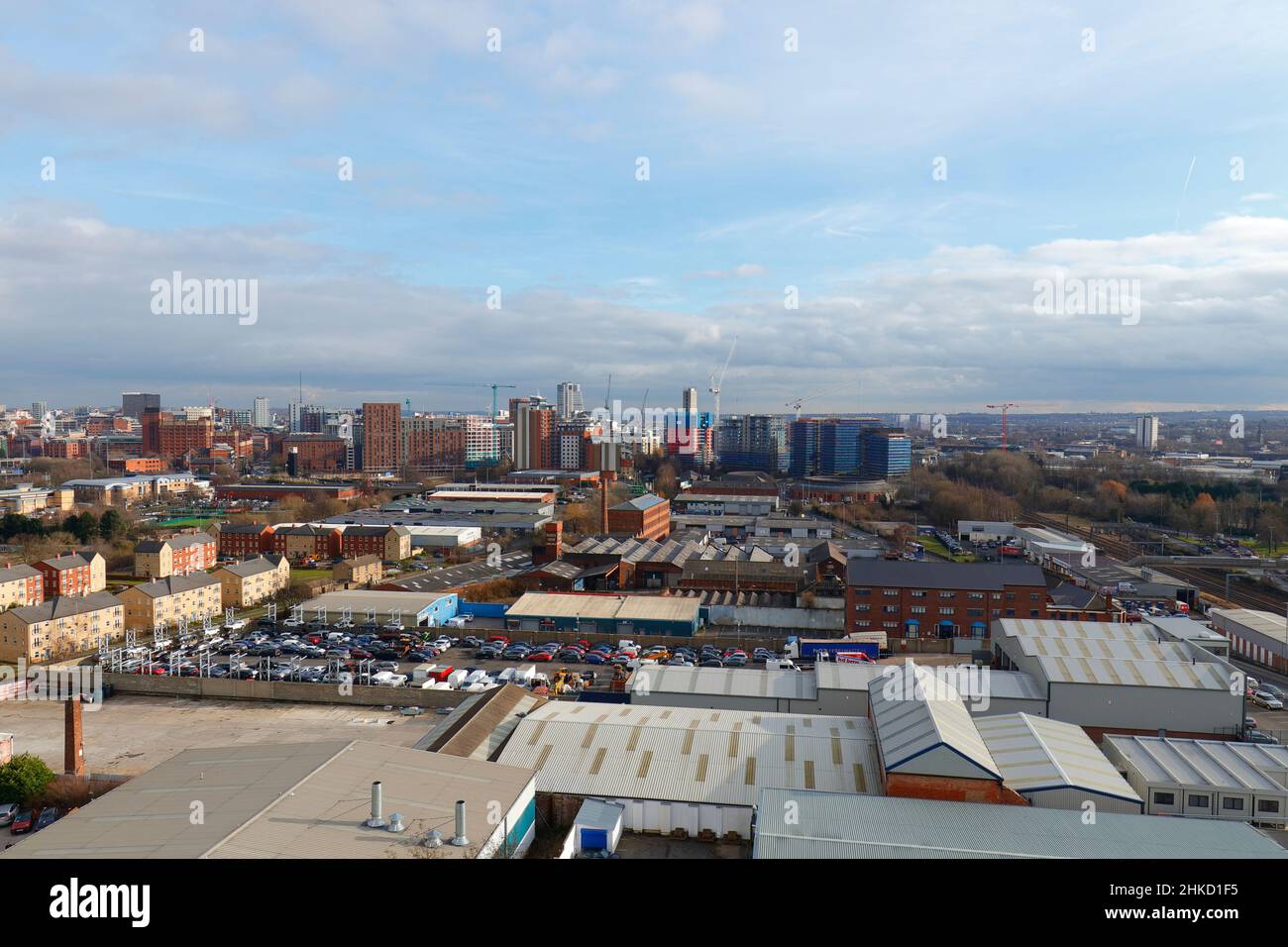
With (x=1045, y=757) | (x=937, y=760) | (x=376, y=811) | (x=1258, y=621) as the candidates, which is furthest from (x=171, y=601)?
(x=1258, y=621)

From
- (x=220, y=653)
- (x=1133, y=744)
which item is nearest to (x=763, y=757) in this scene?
(x=1133, y=744)

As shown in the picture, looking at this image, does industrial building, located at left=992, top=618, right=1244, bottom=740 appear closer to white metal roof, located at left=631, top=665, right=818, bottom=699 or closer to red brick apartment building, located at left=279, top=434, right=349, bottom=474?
white metal roof, located at left=631, top=665, right=818, bottom=699

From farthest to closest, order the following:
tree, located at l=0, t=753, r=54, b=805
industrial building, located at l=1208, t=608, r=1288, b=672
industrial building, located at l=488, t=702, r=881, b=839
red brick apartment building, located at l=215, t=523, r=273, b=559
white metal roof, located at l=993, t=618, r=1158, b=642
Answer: red brick apartment building, located at l=215, t=523, r=273, b=559
industrial building, located at l=1208, t=608, r=1288, b=672
white metal roof, located at l=993, t=618, r=1158, b=642
tree, located at l=0, t=753, r=54, b=805
industrial building, located at l=488, t=702, r=881, b=839

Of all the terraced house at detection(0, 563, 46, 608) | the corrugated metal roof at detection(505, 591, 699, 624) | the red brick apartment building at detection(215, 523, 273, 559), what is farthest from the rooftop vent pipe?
the red brick apartment building at detection(215, 523, 273, 559)

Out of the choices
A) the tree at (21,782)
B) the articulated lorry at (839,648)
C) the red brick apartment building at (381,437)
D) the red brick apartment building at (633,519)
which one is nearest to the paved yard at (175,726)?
the tree at (21,782)
